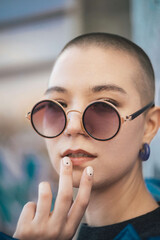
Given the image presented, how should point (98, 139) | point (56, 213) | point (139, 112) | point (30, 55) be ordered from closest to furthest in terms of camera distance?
point (56, 213) → point (98, 139) → point (139, 112) → point (30, 55)

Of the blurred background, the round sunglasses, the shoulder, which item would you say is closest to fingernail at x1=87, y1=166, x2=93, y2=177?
the round sunglasses

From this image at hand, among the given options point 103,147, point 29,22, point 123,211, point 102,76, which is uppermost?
point 29,22

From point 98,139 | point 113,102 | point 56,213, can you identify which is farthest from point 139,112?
point 56,213

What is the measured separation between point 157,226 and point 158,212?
0.07 metres

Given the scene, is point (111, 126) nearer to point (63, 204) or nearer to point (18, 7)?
point (63, 204)

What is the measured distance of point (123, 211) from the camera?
41.4 inches

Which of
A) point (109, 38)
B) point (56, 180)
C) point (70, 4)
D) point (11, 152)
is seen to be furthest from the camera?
point (70, 4)

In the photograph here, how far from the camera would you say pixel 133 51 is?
45.2 inches

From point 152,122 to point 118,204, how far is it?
15.0 inches

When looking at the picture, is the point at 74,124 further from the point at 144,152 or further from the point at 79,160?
the point at 144,152

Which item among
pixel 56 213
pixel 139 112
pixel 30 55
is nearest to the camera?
pixel 56 213

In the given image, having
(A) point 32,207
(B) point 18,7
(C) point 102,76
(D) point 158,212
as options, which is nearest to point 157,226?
(D) point 158,212

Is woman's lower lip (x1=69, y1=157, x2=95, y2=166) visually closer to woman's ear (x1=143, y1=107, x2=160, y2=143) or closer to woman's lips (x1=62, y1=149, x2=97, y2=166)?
woman's lips (x1=62, y1=149, x2=97, y2=166)

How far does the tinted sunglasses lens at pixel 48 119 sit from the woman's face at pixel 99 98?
4 centimetres
